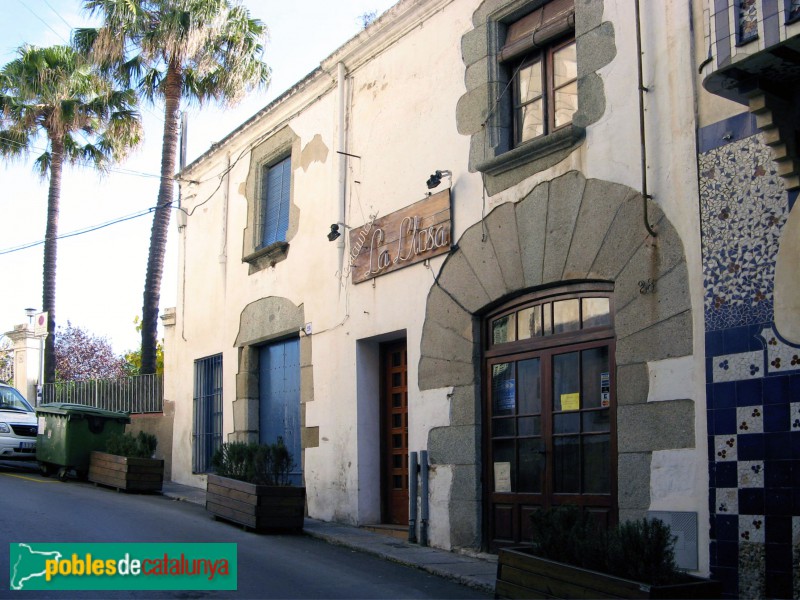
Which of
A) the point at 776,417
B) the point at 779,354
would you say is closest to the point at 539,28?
the point at 779,354

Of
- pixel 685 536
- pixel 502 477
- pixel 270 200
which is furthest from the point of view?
pixel 270 200

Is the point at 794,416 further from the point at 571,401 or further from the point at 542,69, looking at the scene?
the point at 542,69

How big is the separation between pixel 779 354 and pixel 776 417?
46 cm

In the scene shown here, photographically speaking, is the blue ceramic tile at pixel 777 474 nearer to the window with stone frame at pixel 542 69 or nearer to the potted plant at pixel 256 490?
the window with stone frame at pixel 542 69

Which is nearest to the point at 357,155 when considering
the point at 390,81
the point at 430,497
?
the point at 390,81

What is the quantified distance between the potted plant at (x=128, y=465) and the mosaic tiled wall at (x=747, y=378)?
404 inches

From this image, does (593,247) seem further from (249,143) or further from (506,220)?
(249,143)

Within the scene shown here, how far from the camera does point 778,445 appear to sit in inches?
270

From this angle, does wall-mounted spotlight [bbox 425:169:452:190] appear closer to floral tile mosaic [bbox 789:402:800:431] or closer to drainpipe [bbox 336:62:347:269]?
drainpipe [bbox 336:62:347:269]

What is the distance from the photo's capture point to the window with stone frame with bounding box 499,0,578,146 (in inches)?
376

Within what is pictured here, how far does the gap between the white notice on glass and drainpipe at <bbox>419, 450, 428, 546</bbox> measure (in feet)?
3.57

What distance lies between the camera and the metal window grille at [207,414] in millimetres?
16531

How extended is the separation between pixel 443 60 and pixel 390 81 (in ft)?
4.06

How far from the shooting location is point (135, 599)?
725 centimetres
